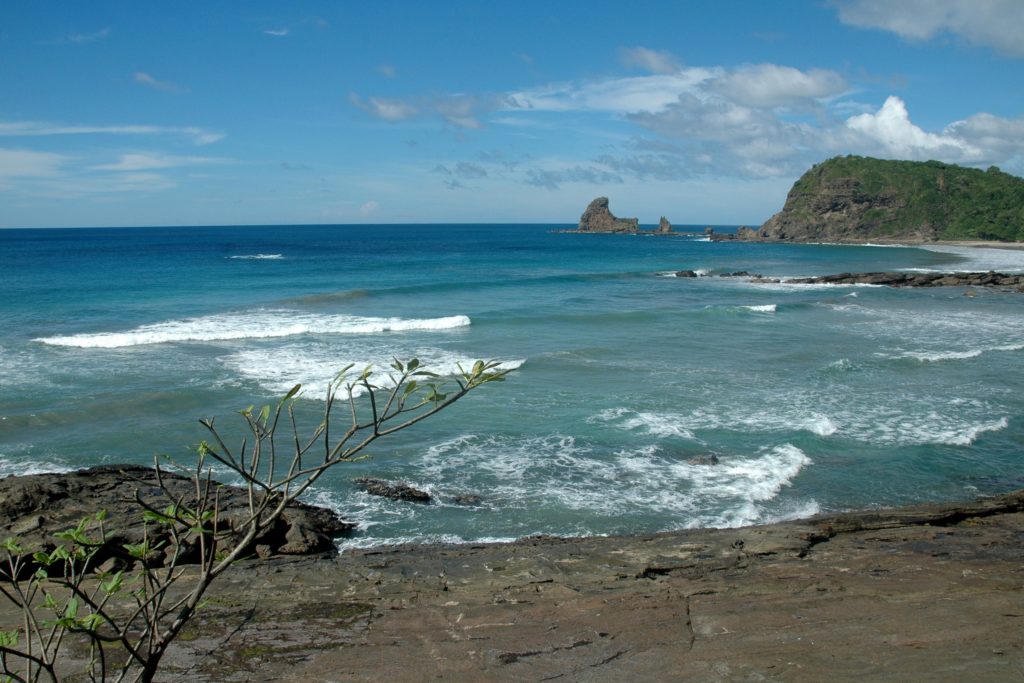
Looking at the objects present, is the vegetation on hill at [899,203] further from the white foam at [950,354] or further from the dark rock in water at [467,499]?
the dark rock in water at [467,499]

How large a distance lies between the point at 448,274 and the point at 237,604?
4108 centimetres

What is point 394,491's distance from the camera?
34.2ft

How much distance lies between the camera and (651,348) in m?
21.5

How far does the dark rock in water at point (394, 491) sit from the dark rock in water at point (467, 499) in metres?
0.39

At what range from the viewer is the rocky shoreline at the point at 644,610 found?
19.7ft

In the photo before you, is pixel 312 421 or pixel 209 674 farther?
pixel 312 421

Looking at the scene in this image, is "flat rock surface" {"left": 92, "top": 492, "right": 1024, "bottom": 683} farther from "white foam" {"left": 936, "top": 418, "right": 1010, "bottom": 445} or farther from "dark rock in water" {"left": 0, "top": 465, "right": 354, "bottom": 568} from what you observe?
"white foam" {"left": 936, "top": 418, "right": 1010, "bottom": 445}

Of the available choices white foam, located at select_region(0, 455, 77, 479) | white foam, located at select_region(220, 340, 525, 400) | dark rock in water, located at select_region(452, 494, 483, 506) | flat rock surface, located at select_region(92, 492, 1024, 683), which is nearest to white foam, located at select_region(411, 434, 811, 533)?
dark rock in water, located at select_region(452, 494, 483, 506)

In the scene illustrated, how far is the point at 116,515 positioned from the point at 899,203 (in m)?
102

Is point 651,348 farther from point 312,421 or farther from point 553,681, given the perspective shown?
point 553,681

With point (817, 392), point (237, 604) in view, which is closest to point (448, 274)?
point (817, 392)

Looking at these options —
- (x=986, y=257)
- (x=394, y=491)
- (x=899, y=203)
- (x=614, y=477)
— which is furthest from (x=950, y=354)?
(x=899, y=203)

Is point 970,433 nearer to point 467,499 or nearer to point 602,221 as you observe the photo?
point 467,499

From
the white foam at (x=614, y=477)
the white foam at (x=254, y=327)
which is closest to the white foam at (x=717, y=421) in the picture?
the white foam at (x=614, y=477)
